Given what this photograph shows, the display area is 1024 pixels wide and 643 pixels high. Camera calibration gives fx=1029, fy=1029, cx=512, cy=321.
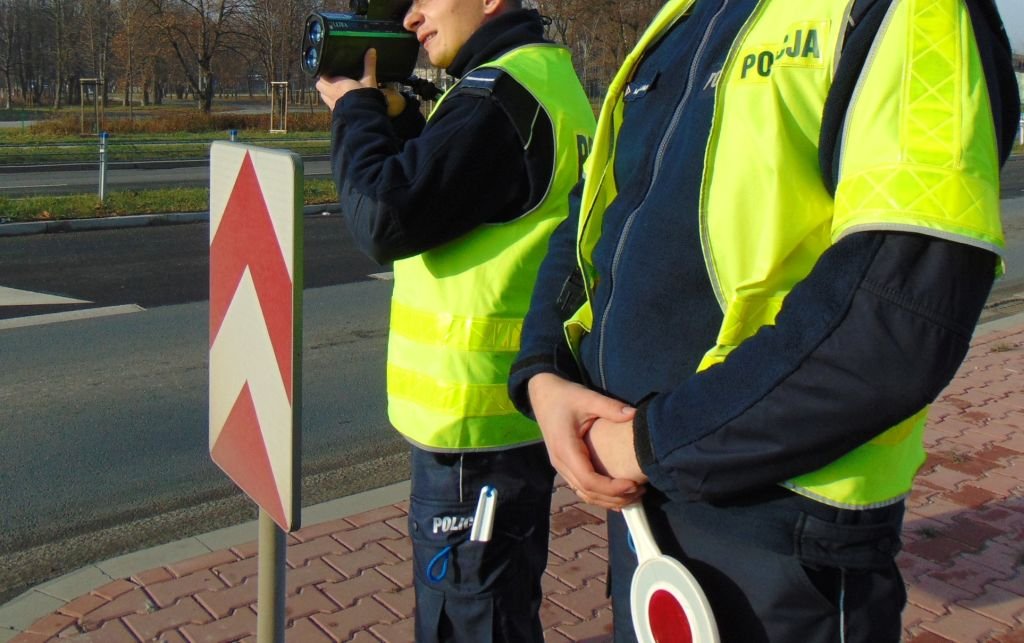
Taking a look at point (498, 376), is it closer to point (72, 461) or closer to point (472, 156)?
point (472, 156)

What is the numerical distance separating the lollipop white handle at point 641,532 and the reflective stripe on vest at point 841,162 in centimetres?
24

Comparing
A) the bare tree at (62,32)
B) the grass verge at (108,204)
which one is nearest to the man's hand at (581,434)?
the grass verge at (108,204)

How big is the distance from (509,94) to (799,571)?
1.25m

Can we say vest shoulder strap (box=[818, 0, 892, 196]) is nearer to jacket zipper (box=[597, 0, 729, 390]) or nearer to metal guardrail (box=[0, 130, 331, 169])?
jacket zipper (box=[597, 0, 729, 390])

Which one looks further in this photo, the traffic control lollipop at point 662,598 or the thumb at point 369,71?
the thumb at point 369,71

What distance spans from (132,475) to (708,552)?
389 cm

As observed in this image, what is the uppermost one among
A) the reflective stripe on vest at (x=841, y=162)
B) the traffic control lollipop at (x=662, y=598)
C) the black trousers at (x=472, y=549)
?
the reflective stripe on vest at (x=841, y=162)

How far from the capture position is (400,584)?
348 centimetres

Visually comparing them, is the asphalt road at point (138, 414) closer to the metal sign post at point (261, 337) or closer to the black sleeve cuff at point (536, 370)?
the metal sign post at point (261, 337)

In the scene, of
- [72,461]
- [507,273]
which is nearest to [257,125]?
[72,461]

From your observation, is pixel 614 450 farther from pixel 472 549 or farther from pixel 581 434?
pixel 472 549

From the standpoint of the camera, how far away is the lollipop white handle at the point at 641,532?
139cm

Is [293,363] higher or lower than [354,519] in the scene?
higher

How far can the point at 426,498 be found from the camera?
2.26 metres
